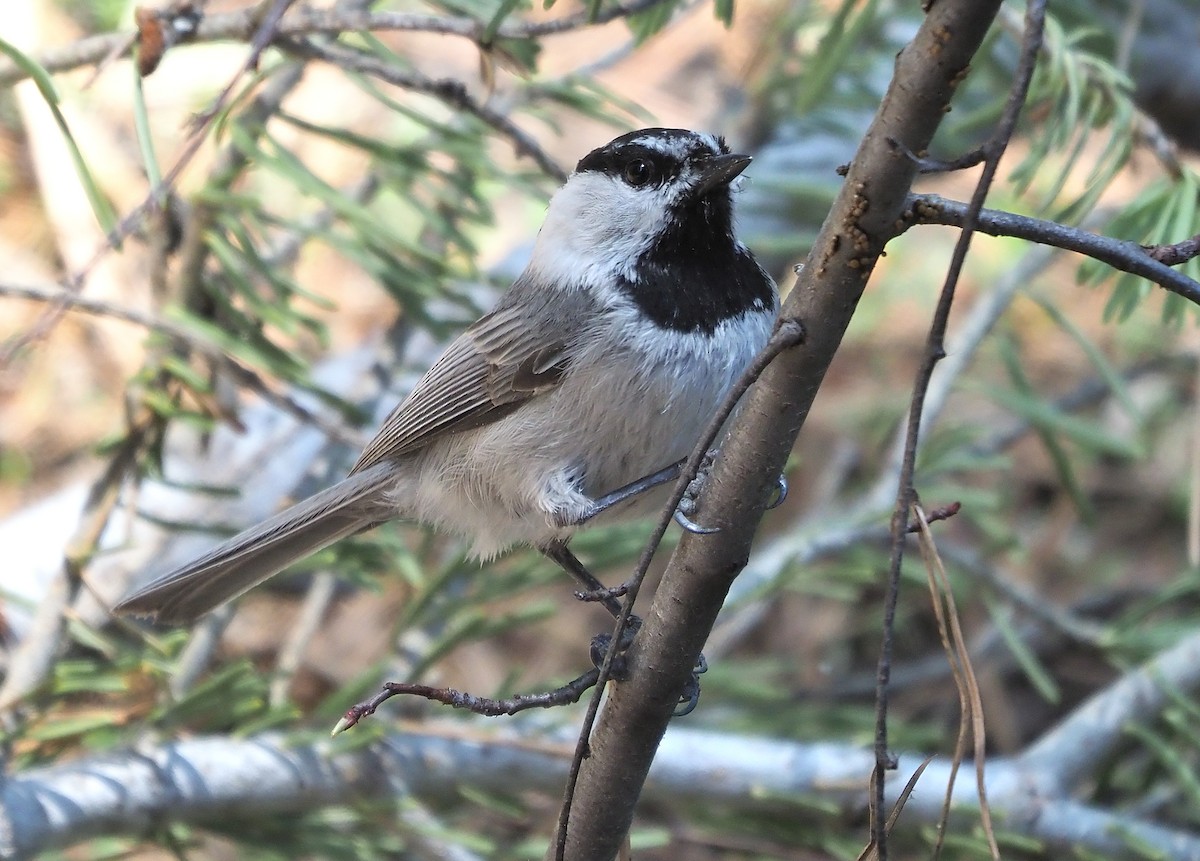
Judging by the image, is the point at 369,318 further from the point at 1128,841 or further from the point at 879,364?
the point at 1128,841

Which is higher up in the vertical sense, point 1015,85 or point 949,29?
point 949,29

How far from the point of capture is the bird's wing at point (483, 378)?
208cm

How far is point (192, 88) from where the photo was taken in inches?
184

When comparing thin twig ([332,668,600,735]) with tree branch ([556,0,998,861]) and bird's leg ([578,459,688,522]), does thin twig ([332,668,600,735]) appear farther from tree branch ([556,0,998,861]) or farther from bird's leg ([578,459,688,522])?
bird's leg ([578,459,688,522])

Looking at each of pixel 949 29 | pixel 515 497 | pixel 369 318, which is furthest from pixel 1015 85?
pixel 369 318

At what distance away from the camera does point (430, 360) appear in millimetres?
3084

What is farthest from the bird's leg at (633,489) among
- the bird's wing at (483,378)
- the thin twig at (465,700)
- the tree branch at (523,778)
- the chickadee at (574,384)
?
the tree branch at (523,778)

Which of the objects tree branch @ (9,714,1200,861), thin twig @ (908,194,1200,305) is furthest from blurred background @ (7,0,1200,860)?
thin twig @ (908,194,1200,305)

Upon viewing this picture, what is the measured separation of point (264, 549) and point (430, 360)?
970 millimetres

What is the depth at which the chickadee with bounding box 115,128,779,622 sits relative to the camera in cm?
193

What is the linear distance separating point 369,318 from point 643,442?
288cm

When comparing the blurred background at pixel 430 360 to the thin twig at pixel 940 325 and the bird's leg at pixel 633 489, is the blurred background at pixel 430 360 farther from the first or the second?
the thin twig at pixel 940 325

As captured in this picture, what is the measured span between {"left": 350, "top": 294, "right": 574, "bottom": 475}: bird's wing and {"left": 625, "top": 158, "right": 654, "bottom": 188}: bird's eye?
31cm

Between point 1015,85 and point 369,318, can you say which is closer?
point 1015,85
